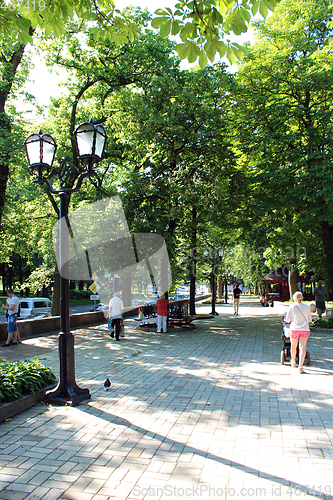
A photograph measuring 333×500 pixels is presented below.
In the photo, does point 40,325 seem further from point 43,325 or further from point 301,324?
point 301,324

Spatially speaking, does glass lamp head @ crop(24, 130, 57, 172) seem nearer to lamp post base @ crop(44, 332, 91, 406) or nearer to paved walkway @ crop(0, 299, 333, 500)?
lamp post base @ crop(44, 332, 91, 406)

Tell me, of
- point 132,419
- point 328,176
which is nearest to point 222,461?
point 132,419

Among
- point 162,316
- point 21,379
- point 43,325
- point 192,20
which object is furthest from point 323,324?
point 192,20

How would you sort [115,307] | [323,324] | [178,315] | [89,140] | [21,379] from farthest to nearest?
1. [178,315]
2. [323,324]
3. [115,307]
4. [89,140]
5. [21,379]

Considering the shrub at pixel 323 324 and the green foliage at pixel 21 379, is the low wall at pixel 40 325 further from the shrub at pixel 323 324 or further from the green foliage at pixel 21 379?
the shrub at pixel 323 324

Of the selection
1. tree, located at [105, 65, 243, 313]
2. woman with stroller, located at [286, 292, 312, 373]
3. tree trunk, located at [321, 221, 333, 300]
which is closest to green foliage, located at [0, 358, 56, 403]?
woman with stroller, located at [286, 292, 312, 373]

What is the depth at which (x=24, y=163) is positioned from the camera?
15078 mm

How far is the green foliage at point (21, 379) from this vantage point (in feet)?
18.8

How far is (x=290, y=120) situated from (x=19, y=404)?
1466cm

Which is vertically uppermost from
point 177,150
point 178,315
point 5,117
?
point 5,117

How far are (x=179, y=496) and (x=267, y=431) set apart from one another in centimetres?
191

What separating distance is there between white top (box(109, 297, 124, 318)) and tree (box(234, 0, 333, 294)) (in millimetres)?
6328

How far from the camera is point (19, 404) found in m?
5.71

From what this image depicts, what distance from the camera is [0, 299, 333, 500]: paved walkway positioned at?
141 inches
